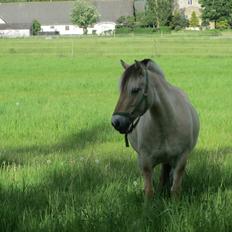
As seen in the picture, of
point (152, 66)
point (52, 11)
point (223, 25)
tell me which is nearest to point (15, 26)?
point (52, 11)

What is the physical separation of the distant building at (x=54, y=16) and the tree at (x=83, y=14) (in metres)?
5.27

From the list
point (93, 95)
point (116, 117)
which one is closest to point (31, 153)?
point (116, 117)

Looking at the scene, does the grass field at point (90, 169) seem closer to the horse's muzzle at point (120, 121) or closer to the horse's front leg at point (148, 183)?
the horse's front leg at point (148, 183)

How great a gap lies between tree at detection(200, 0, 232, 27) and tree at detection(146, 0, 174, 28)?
6.01 meters

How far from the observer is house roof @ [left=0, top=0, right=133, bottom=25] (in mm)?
118938

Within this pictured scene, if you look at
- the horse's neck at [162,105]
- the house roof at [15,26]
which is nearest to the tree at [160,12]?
the house roof at [15,26]

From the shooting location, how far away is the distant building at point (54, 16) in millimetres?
113750

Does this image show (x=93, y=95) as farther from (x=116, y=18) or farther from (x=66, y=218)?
(x=116, y=18)

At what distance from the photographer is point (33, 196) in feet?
18.9

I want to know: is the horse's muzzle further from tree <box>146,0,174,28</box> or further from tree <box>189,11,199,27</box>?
tree <box>189,11,199,27</box>

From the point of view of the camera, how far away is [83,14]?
10562 centimetres

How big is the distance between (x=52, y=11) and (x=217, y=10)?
41215 millimetres

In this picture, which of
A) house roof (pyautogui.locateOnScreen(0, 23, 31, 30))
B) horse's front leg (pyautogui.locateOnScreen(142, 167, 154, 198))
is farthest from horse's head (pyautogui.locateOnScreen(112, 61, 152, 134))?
house roof (pyautogui.locateOnScreen(0, 23, 31, 30))

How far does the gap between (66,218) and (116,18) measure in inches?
4472
